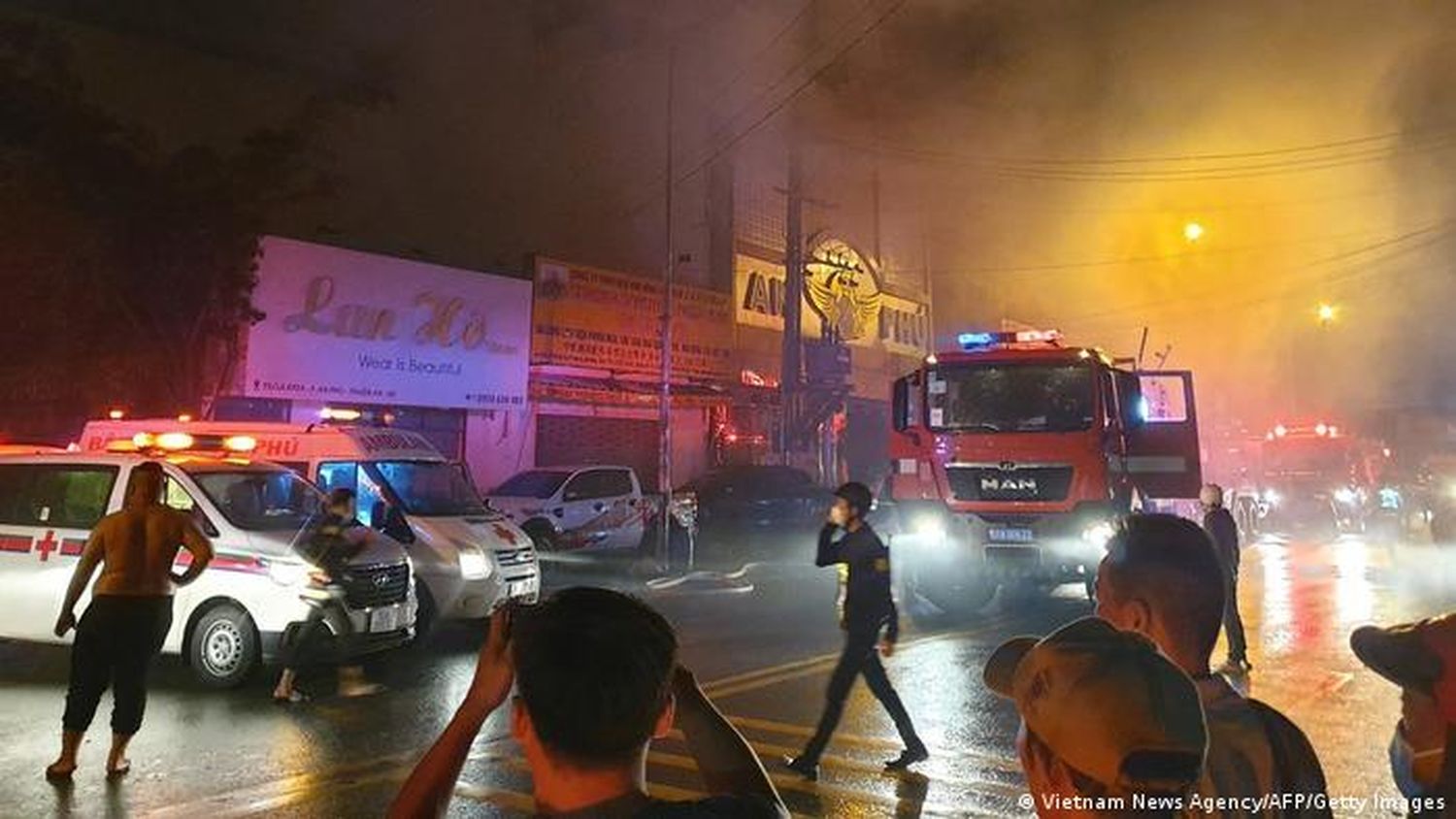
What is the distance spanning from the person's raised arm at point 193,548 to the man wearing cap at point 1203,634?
4.84 meters

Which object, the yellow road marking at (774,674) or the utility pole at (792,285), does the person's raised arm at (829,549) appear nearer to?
the yellow road marking at (774,674)

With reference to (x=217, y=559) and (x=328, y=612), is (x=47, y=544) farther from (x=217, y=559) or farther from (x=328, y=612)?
(x=328, y=612)

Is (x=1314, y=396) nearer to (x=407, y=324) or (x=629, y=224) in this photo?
(x=629, y=224)

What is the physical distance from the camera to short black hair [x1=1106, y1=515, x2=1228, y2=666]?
6.40ft

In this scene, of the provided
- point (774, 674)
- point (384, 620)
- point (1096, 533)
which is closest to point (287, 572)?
point (384, 620)

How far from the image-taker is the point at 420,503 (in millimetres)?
Answer: 9328

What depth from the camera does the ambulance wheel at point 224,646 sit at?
6.98m

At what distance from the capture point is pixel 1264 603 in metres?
11.3

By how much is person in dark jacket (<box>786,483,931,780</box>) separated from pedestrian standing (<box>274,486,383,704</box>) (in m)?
3.28

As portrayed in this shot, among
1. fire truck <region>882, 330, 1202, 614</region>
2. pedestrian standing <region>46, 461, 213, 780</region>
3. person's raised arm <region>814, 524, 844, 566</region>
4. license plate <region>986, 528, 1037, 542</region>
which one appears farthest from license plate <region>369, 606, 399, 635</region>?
license plate <region>986, 528, 1037, 542</region>

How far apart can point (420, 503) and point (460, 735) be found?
26.4 ft

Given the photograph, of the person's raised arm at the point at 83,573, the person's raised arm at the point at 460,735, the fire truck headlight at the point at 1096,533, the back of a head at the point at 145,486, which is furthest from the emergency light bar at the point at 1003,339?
the person's raised arm at the point at 460,735

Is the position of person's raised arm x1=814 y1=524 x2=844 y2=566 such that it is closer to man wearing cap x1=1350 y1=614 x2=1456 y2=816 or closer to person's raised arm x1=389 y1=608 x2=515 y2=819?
man wearing cap x1=1350 y1=614 x2=1456 y2=816

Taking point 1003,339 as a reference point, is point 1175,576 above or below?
below
